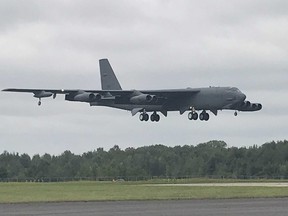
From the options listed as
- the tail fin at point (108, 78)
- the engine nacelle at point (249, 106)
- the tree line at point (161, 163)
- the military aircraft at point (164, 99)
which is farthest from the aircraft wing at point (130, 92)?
the tree line at point (161, 163)

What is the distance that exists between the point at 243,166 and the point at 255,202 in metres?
83.3

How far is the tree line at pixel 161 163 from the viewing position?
4791 inches

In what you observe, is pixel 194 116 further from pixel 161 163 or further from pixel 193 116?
pixel 161 163

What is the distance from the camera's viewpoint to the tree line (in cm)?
12169

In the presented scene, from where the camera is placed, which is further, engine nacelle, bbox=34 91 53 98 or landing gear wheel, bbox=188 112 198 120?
landing gear wheel, bbox=188 112 198 120

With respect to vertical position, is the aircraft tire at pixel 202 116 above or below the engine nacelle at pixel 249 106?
below

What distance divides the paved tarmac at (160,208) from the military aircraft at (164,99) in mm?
25848

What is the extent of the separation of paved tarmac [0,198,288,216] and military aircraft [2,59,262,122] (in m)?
25.8

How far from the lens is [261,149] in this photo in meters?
128

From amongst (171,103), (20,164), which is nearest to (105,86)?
(171,103)

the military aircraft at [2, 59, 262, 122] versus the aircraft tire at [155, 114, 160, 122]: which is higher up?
the military aircraft at [2, 59, 262, 122]

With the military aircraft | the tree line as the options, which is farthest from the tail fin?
the tree line

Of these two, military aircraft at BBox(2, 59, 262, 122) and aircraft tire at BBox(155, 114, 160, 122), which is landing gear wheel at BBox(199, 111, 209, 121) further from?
aircraft tire at BBox(155, 114, 160, 122)

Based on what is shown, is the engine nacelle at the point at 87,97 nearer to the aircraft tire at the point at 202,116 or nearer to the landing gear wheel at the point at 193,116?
the landing gear wheel at the point at 193,116
